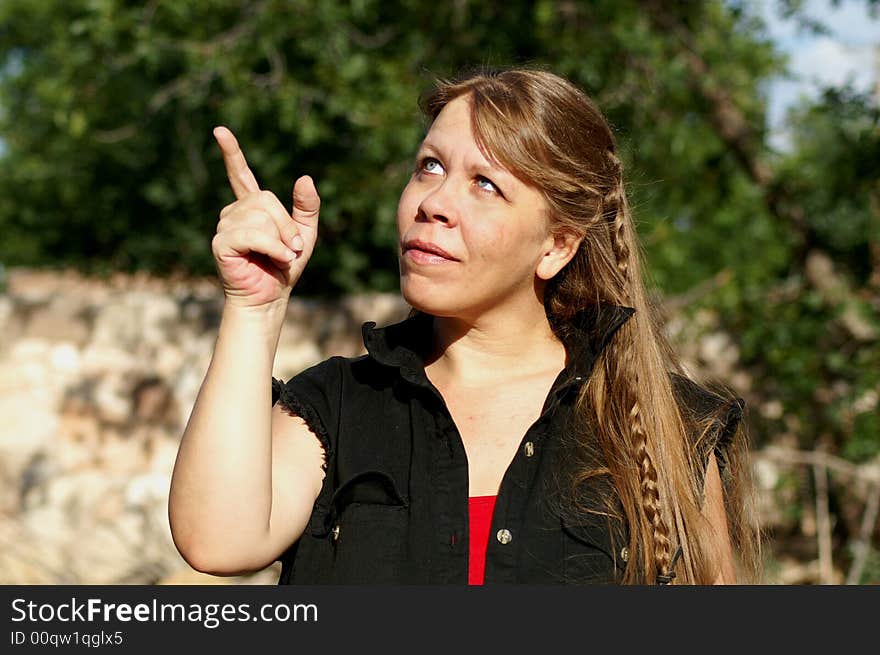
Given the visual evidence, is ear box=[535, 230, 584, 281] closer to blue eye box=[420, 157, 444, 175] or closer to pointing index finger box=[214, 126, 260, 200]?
blue eye box=[420, 157, 444, 175]

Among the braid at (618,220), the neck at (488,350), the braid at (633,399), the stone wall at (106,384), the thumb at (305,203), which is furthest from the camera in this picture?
the stone wall at (106,384)

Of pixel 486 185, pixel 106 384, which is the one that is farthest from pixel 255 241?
pixel 106 384

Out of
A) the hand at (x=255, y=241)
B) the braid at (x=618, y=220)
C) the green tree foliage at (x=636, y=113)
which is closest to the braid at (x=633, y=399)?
the braid at (x=618, y=220)

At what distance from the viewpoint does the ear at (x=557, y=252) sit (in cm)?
190

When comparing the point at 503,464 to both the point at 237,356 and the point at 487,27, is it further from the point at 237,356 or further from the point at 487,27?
the point at 487,27

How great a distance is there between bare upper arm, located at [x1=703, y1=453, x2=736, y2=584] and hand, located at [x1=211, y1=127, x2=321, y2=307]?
0.84 metres

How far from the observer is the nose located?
1719 millimetres

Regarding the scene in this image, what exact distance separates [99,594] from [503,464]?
72 centimetres

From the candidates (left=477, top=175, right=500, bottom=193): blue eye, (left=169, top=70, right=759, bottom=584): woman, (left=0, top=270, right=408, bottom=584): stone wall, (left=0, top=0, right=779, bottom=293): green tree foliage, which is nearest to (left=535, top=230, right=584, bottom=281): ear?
(left=169, top=70, right=759, bottom=584): woman

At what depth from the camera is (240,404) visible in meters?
1.48

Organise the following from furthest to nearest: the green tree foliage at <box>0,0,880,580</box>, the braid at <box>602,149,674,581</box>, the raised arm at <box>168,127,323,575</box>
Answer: the green tree foliage at <box>0,0,880,580</box>, the braid at <box>602,149,674,581</box>, the raised arm at <box>168,127,323,575</box>

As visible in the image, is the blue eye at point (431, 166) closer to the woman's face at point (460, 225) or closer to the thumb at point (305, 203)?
the woman's face at point (460, 225)

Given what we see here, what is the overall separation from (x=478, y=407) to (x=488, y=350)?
0.40 ft

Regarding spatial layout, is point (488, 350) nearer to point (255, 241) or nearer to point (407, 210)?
point (407, 210)
